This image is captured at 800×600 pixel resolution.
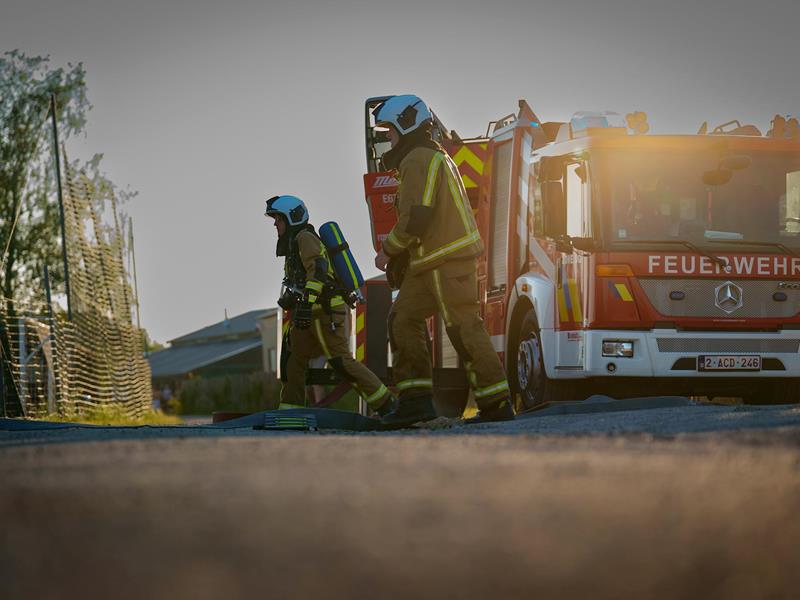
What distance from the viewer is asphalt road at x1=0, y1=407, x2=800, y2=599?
201 cm

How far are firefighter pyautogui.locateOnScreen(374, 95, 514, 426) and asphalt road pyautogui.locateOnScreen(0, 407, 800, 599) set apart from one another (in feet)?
15.3

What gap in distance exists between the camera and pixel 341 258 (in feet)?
39.2

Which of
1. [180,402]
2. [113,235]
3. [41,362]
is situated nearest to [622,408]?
[41,362]

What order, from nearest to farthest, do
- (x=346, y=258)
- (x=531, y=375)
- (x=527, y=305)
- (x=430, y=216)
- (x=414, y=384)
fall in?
(x=414, y=384) → (x=430, y=216) → (x=346, y=258) → (x=531, y=375) → (x=527, y=305)

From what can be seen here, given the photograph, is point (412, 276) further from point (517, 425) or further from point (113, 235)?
point (113, 235)

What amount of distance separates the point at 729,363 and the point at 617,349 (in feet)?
3.21

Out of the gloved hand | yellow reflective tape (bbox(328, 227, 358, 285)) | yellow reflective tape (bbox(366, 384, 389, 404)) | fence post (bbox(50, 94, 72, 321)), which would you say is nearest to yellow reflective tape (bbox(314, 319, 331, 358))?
the gloved hand

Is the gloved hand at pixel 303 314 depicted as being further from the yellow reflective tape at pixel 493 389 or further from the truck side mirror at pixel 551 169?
the yellow reflective tape at pixel 493 389

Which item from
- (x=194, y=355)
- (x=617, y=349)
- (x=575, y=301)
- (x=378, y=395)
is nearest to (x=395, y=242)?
(x=378, y=395)

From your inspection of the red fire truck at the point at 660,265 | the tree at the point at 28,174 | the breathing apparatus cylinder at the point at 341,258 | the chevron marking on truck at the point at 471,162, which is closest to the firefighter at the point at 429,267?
the breathing apparatus cylinder at the point at 341,258

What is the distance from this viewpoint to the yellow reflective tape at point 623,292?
11.8 m

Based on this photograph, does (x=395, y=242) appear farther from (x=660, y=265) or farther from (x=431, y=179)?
(x=660, y=265)

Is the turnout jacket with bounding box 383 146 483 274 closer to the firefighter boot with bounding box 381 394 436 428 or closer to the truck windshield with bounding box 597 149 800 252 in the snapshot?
the firefighter boot with bounding box 381 394 436 428

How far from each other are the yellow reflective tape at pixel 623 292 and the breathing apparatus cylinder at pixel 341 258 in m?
2.04
